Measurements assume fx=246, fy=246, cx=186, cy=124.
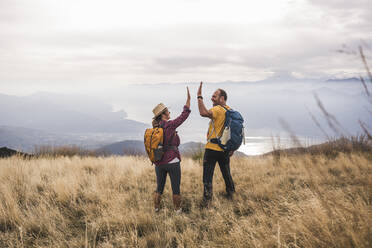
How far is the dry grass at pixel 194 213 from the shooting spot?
2812 millimetres

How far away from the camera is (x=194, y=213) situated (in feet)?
15.0

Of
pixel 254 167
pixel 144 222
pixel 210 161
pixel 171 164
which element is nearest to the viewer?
pixel 144 222

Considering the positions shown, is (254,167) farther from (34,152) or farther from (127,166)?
(34,152)

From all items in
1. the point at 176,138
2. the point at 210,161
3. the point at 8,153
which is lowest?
the point at 8,153

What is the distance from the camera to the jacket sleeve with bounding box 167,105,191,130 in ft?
14.0

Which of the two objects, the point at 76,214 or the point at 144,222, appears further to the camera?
the point at 76,214

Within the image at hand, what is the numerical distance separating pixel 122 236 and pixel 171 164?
55.4 inches

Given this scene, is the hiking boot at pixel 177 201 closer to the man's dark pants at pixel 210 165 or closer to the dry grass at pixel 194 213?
the dry grass at pixel 194 213

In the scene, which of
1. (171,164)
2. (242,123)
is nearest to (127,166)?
(171,164)

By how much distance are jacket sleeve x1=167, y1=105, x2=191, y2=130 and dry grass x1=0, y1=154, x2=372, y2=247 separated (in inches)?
59.6

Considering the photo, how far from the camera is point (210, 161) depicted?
15.6ft

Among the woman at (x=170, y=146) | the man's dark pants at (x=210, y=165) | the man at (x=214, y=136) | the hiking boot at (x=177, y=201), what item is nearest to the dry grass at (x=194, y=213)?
the hiking boot at (x=177, y=201)

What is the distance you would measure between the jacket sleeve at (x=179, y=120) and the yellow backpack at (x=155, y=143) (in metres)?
0.18

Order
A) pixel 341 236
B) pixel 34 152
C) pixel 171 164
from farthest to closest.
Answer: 1. pixel 34 152
2. pixel 171 164
3. pixel 341 236
